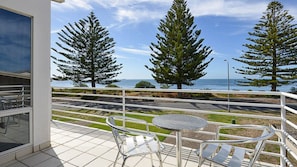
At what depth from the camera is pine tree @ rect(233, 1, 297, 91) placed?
12250mm

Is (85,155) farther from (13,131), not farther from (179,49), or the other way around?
(179,49)

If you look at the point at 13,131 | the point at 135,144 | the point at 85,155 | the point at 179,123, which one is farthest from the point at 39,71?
the point at 179,123

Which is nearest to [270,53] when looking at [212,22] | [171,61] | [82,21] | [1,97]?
[212,22]

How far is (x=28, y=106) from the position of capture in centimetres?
230

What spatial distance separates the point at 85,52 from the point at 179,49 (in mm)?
7508

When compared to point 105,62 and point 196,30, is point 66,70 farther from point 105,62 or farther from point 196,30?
point 196,30

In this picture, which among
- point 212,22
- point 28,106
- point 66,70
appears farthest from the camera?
point 66,70

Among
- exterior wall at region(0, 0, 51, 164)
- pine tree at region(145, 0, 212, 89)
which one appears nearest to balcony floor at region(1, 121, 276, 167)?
exterior wall at region(0, 0, 51, 164)

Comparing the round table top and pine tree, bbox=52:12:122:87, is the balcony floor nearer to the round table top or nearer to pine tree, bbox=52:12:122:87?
the round table top

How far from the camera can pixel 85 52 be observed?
14.5 metres

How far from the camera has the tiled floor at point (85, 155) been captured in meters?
2.01

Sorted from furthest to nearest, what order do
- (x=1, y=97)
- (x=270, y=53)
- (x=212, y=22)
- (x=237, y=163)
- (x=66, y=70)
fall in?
(x=66, y=70) → (x=212, y=22) → (x=270, y=53) → (x=1, y=97) → (x=237, y=163)

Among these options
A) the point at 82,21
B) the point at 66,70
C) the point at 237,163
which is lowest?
the point at 237,163

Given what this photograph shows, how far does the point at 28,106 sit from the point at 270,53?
15.0 metres
